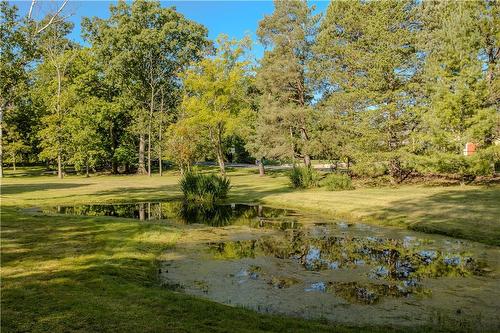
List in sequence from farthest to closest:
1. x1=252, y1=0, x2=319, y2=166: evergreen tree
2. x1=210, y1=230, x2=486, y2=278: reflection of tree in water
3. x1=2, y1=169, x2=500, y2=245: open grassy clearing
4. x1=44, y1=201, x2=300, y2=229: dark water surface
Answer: x1=252, y1=0, x2=319, y2=166: evergreen tree → x1=44, y1=201, x2=300, y2=229: dark water surface → x1=2, y1=169, x2=500, y2=245: open grassy clearing → x1=210, y1=230, x2=486, y2=278: reflection of tree in water

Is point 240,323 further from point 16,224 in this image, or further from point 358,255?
point 16,224

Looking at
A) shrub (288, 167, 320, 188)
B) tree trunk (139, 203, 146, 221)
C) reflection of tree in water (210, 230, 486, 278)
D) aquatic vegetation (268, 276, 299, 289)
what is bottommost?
reflection of tree in water (210, 230, 486, 278)

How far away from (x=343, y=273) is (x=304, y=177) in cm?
1748

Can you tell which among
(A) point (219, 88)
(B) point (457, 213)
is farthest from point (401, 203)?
(A) point (219, 88)

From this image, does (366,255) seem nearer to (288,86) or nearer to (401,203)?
(401,203)

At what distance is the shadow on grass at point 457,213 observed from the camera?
40.6ft

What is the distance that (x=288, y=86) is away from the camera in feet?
111

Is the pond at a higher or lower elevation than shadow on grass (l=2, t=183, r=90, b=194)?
lower

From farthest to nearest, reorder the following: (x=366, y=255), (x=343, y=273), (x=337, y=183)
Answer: (x=337, y=183) < (x=366, y=255) < (x=343, y=273)

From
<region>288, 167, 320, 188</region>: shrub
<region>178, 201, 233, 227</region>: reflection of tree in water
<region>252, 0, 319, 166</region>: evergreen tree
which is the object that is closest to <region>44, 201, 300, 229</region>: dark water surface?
<region>178, 201, 233, 227</region>: reflection of tree in water

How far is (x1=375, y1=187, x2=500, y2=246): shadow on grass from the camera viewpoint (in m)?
12.4

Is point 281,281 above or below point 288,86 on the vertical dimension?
below

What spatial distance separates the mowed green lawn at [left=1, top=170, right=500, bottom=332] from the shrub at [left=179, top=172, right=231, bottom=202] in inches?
207

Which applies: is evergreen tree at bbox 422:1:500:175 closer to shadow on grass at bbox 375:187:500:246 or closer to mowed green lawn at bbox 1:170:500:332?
shadow on grass at bbox 375:187:500:246
